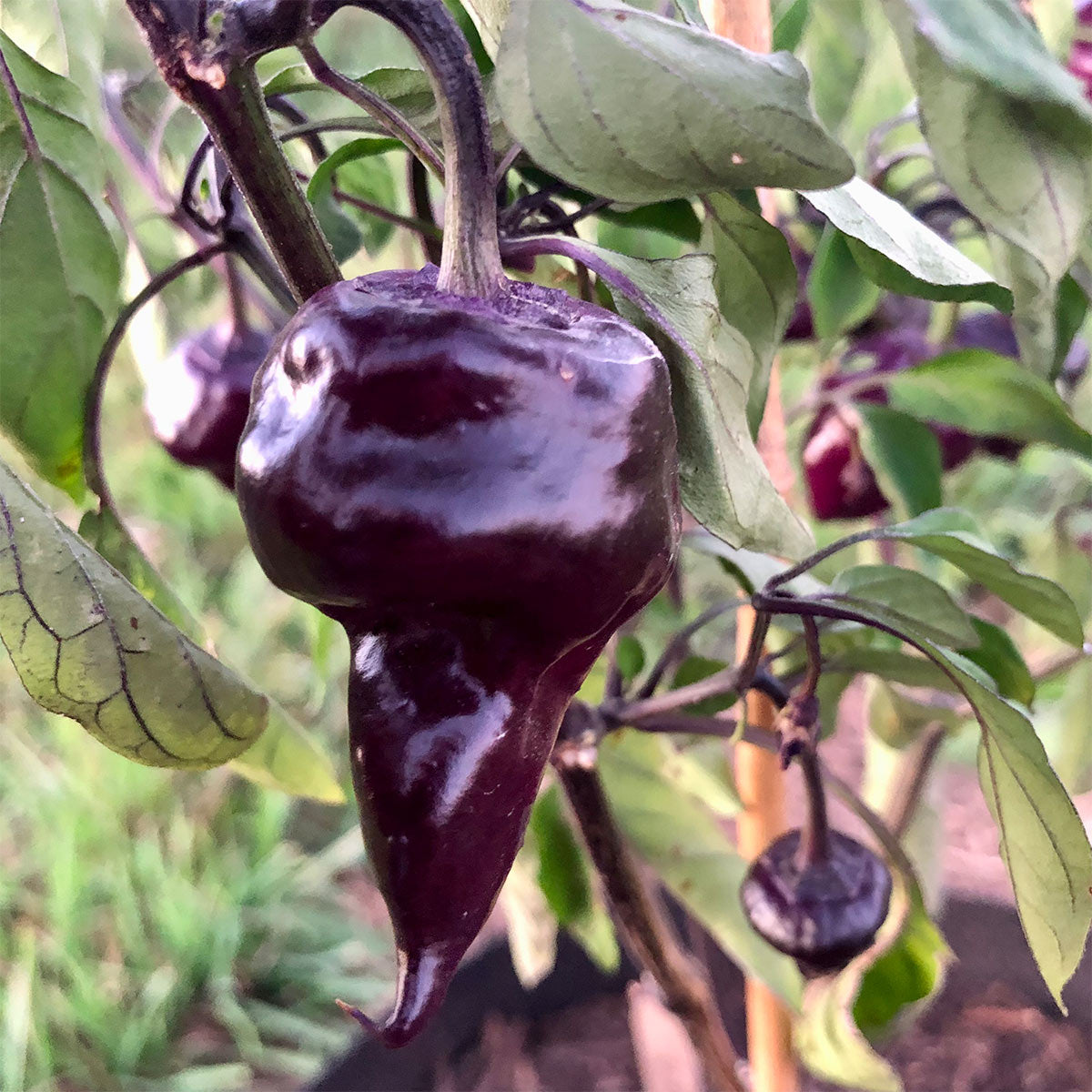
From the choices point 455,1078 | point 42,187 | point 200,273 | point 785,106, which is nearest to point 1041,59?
point 785,106

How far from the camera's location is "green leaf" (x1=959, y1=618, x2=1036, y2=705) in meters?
0.38

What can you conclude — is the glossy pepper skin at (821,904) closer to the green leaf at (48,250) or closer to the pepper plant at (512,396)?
the pepper plant at (512,396)

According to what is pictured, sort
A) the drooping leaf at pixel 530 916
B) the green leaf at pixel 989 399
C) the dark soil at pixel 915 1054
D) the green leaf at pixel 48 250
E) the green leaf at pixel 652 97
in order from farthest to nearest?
the dark soil at pixel 915 1054, the drooping leaf at pixel 530 916, the green leaf at pixel 989 399, the green leaf at pixel 48 250, the green leaf at pixel 652 97

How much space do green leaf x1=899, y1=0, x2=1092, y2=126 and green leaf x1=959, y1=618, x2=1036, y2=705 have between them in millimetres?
216

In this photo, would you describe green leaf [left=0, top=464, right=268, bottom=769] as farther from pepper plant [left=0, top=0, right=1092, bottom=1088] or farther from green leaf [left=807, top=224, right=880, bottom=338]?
green leaf [left=807, top=224, right=880, bottom=338]

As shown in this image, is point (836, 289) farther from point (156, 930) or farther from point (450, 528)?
point (156, 930)

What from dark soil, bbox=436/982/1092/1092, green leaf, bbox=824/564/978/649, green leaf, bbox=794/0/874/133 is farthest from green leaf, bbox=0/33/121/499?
dark soil, bbox=436/982/1092/1092

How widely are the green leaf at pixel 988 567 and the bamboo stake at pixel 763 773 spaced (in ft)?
0.32

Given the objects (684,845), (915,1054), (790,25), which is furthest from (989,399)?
(915,1054)

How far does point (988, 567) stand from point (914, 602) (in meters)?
0.02

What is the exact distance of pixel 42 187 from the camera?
27 cm

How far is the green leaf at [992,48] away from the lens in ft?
0.64

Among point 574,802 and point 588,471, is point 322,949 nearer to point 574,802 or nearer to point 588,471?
point 574,802

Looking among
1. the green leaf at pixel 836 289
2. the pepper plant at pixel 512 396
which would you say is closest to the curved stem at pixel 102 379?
the pepper plant at pixel 512 396
